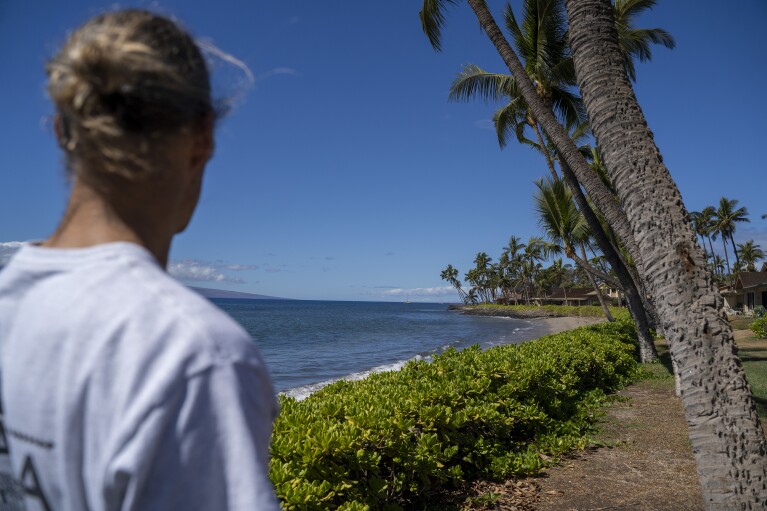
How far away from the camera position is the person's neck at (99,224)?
792 millimetres

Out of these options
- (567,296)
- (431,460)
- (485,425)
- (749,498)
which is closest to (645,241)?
(749,498)

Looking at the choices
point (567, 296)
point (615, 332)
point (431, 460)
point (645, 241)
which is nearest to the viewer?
point (645, 241)

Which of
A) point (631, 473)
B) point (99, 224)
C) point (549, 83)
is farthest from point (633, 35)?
point (99, 224)

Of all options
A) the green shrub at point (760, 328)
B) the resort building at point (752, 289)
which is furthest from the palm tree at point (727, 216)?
the green shrub at point (760, 328)

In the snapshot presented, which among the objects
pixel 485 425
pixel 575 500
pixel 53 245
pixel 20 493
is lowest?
pixel 575 500

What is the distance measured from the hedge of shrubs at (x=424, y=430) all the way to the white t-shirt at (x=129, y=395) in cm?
274

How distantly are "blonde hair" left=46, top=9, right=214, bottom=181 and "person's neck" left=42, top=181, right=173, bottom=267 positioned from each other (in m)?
0.04

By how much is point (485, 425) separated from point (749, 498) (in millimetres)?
3368

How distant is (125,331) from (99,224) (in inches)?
8.7

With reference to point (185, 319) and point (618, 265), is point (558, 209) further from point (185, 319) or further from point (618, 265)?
point (185, 319)

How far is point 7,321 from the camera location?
783mm

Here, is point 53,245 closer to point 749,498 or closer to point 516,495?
point 749,498

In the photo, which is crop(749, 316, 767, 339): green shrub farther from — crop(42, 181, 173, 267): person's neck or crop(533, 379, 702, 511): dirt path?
crop(42, 181, 173, 267): person's neck

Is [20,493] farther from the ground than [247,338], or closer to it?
closer to it
